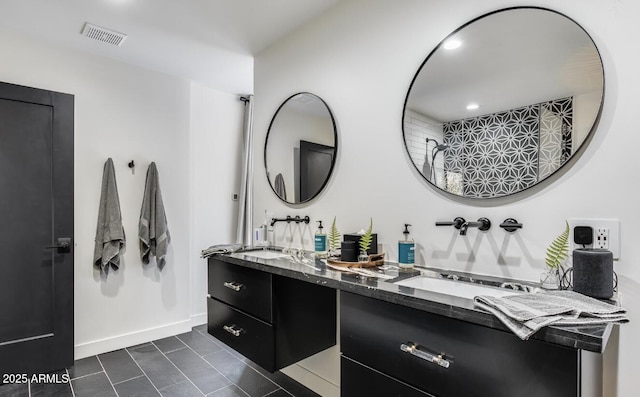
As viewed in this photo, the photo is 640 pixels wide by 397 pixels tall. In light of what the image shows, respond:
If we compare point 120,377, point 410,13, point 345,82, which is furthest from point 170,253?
point 410,13

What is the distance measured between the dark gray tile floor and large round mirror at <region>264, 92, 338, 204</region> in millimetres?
1266

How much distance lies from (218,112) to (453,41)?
2.74m

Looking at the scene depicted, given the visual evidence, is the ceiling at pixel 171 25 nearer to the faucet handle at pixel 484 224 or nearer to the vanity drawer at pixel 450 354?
the faucet handle at pixel 484 224

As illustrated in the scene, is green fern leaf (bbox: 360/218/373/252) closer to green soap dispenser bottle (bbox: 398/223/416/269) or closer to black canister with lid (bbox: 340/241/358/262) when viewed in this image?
black canister with lid (bbox: 340/241/358/262)

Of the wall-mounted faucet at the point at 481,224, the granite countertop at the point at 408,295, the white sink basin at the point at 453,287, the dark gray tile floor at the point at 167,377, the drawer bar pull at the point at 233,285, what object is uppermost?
the wall-mounted faucet at the point at 481,224

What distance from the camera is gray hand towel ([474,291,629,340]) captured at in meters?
0.82

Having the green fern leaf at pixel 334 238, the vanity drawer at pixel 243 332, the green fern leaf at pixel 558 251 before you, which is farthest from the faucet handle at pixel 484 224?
the vanity drawer at pixel 243 332

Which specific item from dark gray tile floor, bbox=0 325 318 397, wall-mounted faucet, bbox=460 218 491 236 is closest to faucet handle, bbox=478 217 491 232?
wall-mounted faucet, bbox=460 218 491 236

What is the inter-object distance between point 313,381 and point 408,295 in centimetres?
141

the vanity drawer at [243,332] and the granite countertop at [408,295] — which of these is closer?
the granite countertop at [408,295]

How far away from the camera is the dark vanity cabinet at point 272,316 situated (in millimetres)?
1705

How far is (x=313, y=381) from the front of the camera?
2182 millimetres

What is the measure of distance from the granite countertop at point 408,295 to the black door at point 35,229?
1521mm

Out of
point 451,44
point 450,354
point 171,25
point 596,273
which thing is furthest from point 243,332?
point 171,25
